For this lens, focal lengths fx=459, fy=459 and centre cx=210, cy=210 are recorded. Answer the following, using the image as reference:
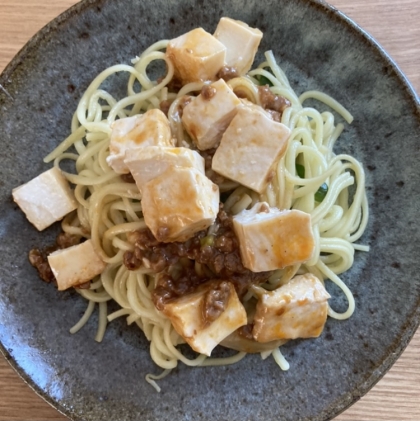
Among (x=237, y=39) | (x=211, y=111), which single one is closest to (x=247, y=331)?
(x=211, y=111)

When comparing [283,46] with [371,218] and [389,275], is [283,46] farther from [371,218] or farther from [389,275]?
[389,275]

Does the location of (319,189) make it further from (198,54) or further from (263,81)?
(198,54)

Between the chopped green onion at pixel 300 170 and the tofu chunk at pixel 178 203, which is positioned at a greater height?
the tofu chunk at pixel 178 203

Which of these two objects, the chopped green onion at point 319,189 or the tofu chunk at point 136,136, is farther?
the chopped green onion at point 319,189

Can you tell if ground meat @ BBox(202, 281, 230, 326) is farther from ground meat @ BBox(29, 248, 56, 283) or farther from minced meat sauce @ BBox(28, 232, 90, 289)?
ground meat @ BBox(29, 248, 56, 283)

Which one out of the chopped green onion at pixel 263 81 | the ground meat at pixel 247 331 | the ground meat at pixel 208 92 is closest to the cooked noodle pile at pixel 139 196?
the chopped green onion at pixel 263 81

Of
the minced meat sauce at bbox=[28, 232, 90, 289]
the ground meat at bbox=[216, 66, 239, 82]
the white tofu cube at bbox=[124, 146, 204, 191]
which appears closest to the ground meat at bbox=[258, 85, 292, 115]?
the ground meat at bbox=[216, 66, 239, 82]

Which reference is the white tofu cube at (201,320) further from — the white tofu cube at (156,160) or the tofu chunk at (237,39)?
the tofu chunk at (237,39)
